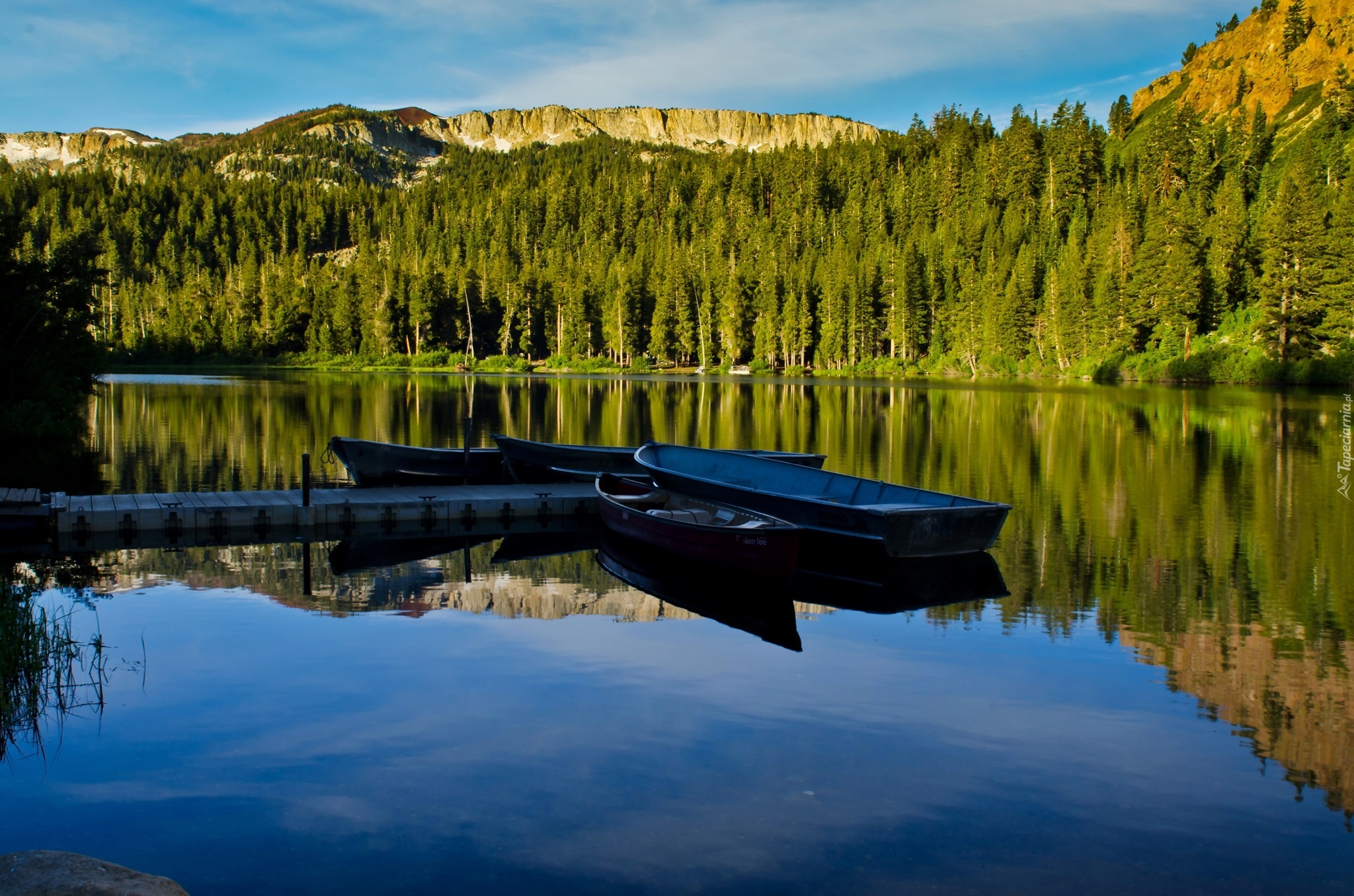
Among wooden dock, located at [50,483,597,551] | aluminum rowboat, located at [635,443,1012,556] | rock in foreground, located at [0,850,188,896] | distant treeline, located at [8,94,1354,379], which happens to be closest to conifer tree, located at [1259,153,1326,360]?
distant treeline, located at [8,94,1354,379]

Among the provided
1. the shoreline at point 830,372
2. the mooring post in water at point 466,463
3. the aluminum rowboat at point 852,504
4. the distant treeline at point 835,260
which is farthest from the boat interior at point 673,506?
the shoreline at point 830,372

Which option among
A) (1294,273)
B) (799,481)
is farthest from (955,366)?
(799,481)

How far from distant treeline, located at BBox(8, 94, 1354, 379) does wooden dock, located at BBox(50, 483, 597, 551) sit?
17.5 metres

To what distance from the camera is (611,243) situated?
522 feet

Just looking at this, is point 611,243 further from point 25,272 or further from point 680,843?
point 680,843

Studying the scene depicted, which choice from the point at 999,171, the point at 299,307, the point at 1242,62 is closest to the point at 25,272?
the point at 299,307

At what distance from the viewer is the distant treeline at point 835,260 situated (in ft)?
254

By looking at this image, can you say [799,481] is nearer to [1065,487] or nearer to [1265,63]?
[1065,487]

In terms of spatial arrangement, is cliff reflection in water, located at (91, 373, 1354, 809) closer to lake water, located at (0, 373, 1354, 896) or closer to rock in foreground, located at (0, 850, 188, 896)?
lake water, located at (0, 373, 1354, 896)

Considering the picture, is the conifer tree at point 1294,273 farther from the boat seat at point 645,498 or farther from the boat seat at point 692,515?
the boat seat at point 692,515

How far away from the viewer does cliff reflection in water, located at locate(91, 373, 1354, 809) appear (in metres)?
11.6

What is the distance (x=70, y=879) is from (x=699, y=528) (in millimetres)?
11461

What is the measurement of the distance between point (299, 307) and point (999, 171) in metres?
89.1

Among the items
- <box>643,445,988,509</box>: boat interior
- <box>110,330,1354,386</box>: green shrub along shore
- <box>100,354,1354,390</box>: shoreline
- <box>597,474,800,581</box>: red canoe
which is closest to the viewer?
<box>597,474,800,581</box>: red canoe
